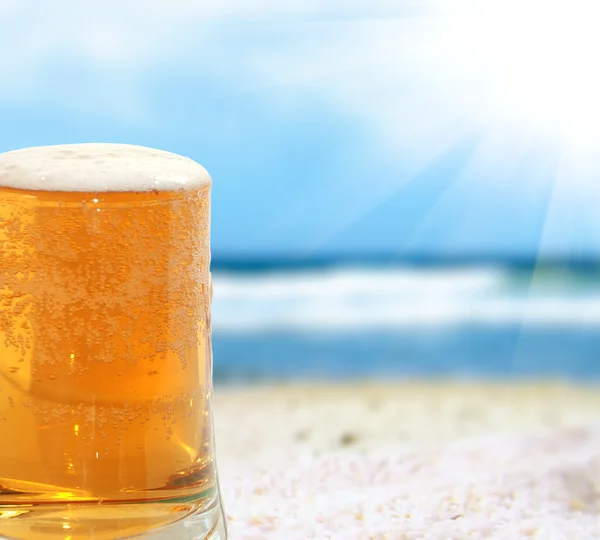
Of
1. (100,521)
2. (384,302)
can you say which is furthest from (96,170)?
(384,302)

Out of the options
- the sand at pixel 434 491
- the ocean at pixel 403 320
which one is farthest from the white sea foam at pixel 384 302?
the sand at pixel 434 491

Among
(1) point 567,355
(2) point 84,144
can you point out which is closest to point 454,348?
(1) point 567,355

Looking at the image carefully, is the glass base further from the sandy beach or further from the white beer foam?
the sandy beach

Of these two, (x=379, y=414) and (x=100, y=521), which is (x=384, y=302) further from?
(x=100, y=521)

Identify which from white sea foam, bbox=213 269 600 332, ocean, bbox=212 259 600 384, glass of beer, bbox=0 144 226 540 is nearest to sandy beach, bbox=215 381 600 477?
ocean, bbox=212 259 600 384

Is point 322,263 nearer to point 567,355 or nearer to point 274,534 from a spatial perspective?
point 567,355

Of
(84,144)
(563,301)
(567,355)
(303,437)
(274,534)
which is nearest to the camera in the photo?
(84,144)
